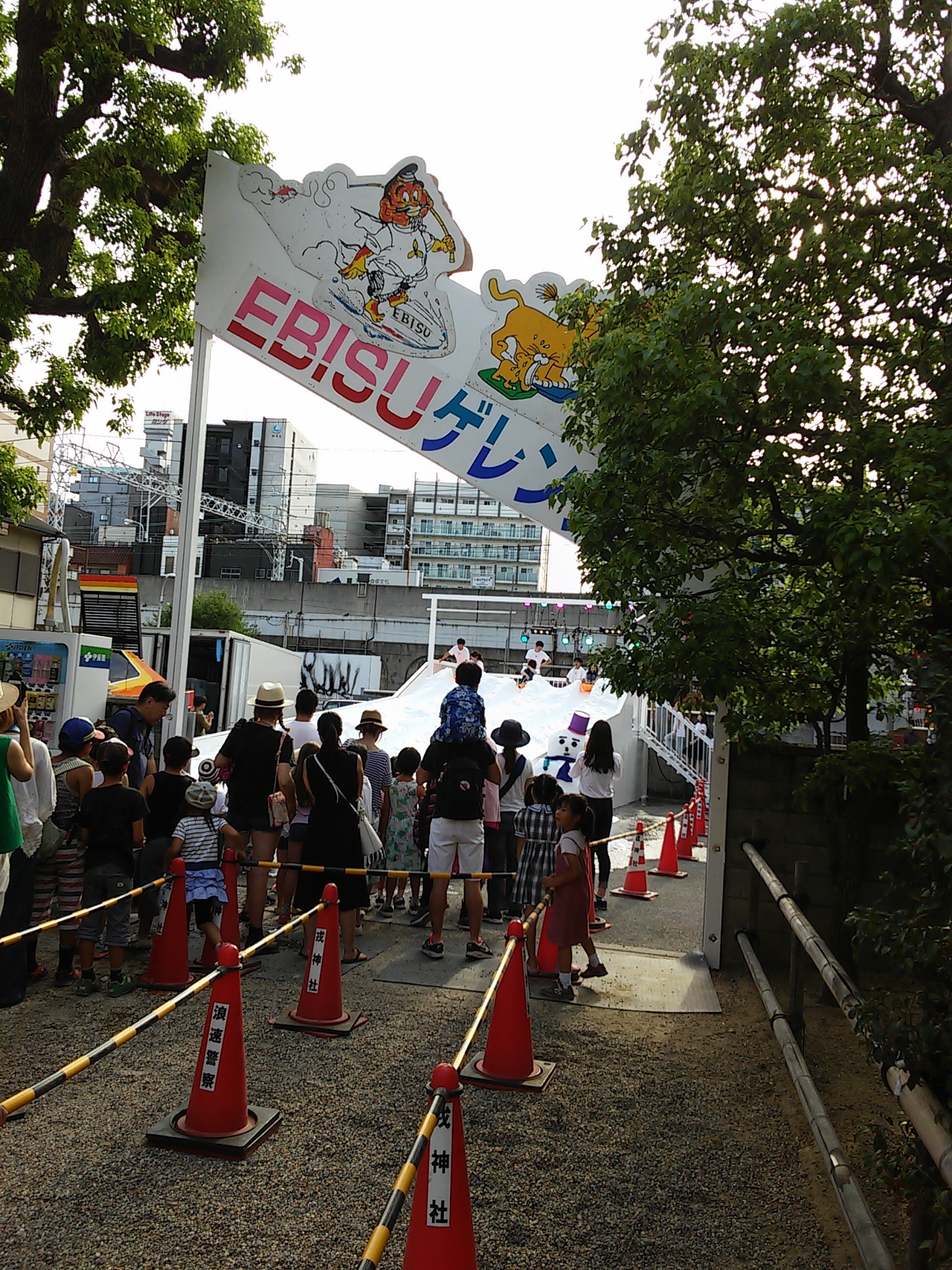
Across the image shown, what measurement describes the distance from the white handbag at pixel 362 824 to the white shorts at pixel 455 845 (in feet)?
1.57

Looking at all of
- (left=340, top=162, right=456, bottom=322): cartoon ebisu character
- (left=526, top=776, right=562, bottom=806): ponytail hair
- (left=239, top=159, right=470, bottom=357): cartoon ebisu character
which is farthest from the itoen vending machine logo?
(left=526, top=776, right=562, bottom=806): ponytail hair

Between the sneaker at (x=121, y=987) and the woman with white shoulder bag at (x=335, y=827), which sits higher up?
the woman with white shoulder bag at (x=335, y=827)

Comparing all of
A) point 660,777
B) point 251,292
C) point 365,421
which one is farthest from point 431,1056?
point 660,777

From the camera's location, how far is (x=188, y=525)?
Answer: 9352 mm

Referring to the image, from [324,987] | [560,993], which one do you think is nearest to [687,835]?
[560,993]

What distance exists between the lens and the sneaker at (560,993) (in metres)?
6.32

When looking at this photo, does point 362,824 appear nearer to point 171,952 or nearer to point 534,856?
point 534,856

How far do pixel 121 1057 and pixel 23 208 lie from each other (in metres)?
7.69

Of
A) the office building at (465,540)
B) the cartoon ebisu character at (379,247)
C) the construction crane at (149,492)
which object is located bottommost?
the cartoon ebisu character at (379,247)

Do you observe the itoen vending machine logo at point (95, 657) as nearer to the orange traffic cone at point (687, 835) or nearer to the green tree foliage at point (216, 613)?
the orange traffic cone at point (687, 835)

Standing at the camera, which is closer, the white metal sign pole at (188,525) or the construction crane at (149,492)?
the white metal sign pole at (188,525)

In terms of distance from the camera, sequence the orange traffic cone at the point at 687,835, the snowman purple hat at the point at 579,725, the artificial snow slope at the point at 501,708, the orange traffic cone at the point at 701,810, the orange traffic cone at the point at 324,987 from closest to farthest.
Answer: the orange traffic cone at the point at 324,987 < the orange traffic cone at the point at 687,835 < the orange traffic cone at the point at 701,810 < the snowman purple hat at the point at 579,725 < the artificial snow slope at the point at 501,708

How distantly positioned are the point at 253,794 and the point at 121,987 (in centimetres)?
166

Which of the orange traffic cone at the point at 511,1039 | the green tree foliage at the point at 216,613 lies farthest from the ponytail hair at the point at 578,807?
the green tree foliage at the point at 216,613
